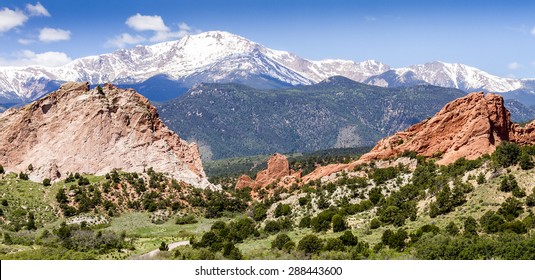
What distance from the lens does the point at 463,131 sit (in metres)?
119

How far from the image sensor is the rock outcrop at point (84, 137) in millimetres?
132875

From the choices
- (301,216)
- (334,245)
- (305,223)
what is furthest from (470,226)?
(301,216)

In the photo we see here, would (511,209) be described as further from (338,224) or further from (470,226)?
(338,224)

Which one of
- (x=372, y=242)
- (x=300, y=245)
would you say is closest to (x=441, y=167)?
(x=372, y=242)

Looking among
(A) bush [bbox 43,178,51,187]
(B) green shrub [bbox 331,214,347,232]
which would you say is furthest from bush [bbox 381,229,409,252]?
(A) bush [bbox 43,178,51,187]

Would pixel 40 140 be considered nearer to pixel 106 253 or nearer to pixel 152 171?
pixel 152 171

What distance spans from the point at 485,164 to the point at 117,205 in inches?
2929

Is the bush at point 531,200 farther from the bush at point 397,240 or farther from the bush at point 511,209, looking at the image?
the bush at point 397,240

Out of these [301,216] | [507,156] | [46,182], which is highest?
[507,156]

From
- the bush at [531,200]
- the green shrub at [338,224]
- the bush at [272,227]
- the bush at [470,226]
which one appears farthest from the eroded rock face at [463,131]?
the bush at [470,226]

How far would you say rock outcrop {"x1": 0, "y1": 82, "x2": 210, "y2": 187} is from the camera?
436ft

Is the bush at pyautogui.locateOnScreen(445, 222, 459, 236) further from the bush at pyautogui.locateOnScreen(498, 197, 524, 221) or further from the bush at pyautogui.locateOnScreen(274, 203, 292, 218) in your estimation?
the bush at pyautogui.locateOnScreen(274, 203, 292, 218)

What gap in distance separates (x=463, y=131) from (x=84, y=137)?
87.1 metres

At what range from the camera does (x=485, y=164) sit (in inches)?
3733
